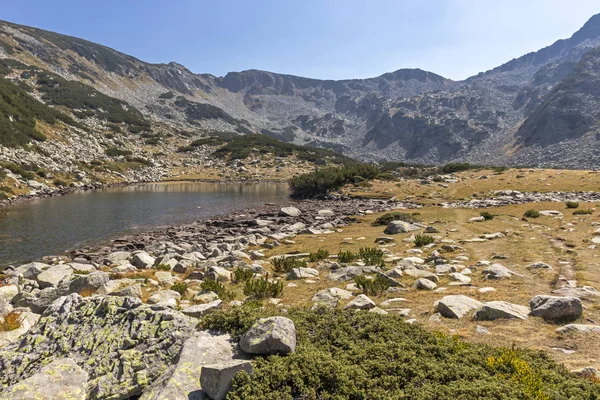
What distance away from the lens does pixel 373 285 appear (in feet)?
35.5

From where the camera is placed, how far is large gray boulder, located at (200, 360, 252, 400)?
4.59 meters

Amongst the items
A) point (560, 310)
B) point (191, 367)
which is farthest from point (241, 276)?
point (560, 310)

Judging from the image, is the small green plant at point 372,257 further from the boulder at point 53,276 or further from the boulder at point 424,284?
the boulder at point 53,276

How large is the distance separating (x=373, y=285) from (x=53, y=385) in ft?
28.1

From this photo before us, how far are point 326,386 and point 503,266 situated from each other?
10.9 m

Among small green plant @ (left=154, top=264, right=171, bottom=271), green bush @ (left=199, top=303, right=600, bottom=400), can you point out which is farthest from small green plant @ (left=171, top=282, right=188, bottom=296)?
green bush @ (left=199, top=303, right=600, bottom=400)

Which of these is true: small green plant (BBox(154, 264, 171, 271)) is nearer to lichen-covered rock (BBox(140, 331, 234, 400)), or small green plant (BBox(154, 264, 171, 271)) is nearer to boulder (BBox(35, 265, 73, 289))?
boulder (BBox(35, 265, 73, 289))

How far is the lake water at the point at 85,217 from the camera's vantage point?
22722mm

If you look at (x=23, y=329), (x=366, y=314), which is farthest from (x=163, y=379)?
(x=23, y=329)

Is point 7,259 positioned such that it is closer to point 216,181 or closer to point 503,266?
point 503,266

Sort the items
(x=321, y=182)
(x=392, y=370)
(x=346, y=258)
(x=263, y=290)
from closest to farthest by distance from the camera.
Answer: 1. (x=392, y=370)
2. (x=263, y=290)
3. (x=346, y=258)
4. (x=321, y=182)

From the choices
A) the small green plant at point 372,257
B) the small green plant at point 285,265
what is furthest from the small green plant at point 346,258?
the small green plant at point 285,265

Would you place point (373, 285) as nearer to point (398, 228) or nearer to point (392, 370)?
point (392, 370)

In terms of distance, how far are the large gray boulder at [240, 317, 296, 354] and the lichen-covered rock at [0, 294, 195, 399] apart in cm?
142
